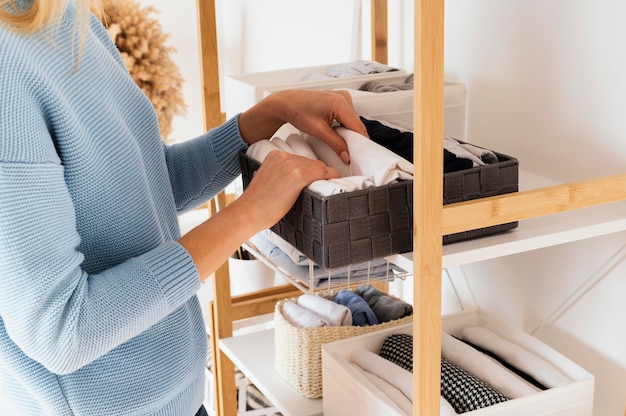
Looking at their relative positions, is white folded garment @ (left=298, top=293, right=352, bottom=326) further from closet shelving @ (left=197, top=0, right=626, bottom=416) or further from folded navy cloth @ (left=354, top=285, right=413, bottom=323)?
closet shelving @ (left=197, top=0, right=626, bottom=416)

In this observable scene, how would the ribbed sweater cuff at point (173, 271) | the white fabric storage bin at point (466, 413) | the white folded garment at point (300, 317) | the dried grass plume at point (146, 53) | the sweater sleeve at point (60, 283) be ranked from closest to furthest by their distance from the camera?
1. the sweater sleeve at point (60, 283)
2. the ribbed sweater cuff at point (173, 271)
3. the white fabric storage bin at point (466, 413)
4. the white folded garment at point (300, 317)
5. the dried grass plume at point (146, 53)

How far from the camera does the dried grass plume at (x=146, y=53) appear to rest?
3008mm

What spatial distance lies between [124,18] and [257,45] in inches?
20.3

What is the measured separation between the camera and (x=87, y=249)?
1004 millimetres

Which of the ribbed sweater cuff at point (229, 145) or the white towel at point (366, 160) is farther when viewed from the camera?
the ribbed sweater cuff at point (229, 145)

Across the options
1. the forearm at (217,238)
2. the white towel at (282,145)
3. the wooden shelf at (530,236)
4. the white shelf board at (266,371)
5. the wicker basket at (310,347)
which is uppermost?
the white towel at (282,145)

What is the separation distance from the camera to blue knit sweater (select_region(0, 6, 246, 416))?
2.79 feet

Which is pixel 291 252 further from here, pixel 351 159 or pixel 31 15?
pixel 31 15

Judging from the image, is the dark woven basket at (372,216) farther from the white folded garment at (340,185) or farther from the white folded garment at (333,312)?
the white folded garment at (333,312)

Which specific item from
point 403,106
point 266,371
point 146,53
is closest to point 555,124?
point 403,106

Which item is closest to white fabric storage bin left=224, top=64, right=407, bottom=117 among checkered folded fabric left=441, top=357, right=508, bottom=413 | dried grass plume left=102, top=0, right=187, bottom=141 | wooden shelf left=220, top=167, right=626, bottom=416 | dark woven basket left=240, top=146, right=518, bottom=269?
wooden shelf left=220, top=167, right=626, bottom=416

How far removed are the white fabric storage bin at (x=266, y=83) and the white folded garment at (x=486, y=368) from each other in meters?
0.55

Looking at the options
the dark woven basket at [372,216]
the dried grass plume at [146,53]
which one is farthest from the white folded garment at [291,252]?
the dried grass plume at [146,53]

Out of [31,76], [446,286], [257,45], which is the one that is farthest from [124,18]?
[31,76]
